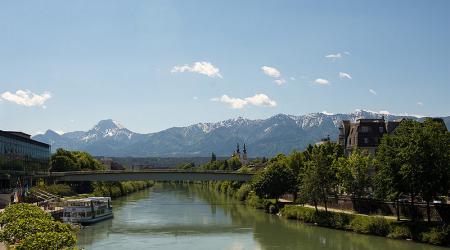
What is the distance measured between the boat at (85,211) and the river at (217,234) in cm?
176

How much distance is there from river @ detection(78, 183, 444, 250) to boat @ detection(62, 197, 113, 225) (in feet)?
5.76

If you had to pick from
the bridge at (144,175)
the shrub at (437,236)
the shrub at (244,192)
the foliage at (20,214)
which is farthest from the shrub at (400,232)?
the shrub at (244,192)

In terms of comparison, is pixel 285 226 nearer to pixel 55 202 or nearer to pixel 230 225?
pixel 230 225

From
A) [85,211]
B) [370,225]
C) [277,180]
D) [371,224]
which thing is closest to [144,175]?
[277,180]

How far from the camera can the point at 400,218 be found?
67562 mm

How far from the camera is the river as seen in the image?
62.6 m

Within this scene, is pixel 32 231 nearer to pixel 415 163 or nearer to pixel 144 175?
pixel 415 163

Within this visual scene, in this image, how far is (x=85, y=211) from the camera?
86250mm

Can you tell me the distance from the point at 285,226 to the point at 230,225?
29.4 feet

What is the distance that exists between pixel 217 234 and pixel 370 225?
1950 cm

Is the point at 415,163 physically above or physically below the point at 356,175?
above

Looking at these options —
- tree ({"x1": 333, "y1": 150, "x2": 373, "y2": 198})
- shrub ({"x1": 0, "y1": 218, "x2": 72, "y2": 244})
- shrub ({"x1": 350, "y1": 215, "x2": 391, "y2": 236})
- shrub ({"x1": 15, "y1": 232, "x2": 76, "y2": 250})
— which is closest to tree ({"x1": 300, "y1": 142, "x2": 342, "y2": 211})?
tree ({"x1": 333, "y1": 150, "x2": 373, "y2": 198})

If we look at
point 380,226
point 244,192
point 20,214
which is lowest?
point 380,226

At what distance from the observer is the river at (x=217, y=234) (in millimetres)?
62594
